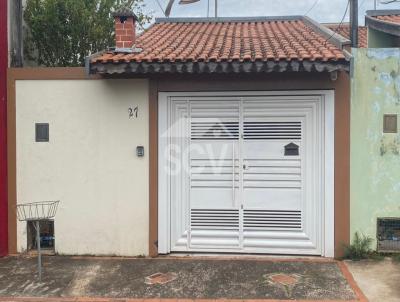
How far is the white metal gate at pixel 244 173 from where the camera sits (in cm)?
793

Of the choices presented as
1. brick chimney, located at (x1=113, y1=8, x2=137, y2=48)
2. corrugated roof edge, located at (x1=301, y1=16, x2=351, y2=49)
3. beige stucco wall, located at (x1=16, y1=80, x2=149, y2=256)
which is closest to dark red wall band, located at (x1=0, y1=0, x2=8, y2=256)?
beige stucco wall, located at (x1=16, y1=80, x2=149, y2=256)

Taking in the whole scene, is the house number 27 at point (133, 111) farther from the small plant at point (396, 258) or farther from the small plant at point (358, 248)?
the small plant at point (396, 258)

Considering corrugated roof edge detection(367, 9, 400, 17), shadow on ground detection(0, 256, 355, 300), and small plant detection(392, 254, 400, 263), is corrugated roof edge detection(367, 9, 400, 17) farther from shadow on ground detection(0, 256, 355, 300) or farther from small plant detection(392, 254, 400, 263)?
shadow on ground detection(0, 256, 355, 300)

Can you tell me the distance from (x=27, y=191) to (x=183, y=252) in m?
3.06

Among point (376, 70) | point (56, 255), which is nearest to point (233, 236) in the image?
point (56, 255)

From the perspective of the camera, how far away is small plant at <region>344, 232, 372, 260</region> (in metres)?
7.72

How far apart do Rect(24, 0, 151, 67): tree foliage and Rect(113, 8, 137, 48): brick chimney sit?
318 inches

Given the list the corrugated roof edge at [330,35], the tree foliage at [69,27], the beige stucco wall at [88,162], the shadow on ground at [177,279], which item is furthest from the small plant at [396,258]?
the tree foliage at [69,27]

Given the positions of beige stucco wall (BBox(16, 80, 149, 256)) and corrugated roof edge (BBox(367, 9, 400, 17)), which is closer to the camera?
beige stucco wall (BBox(16, 80, 149, 256))

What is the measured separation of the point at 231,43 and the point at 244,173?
2.65 m

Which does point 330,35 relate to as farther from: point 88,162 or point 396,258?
point 88,162

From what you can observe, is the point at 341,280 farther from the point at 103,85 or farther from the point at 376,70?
the point at 103,85

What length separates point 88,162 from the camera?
8.20 meters

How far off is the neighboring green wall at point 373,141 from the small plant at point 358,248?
103mm
